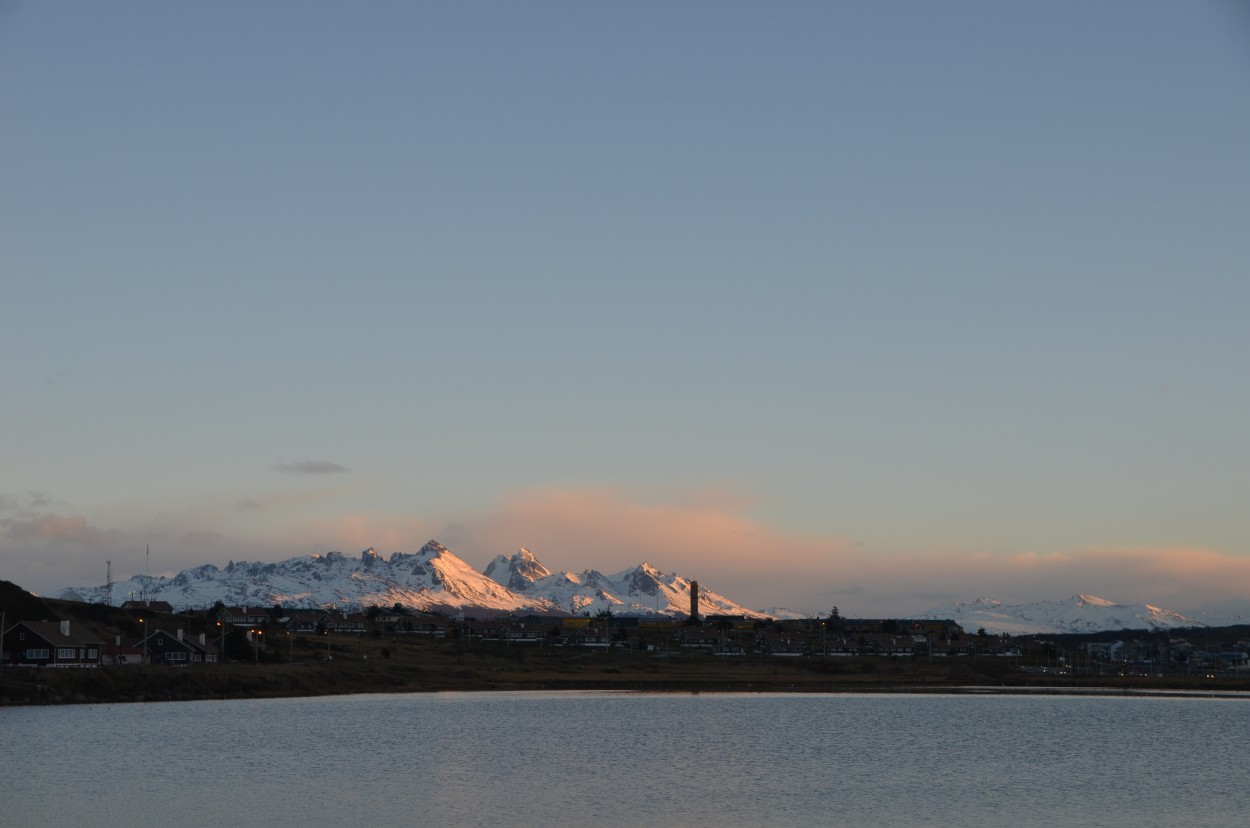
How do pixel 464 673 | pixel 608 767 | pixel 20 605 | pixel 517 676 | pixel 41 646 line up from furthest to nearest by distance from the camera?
pixel 517 676 < pixel 464 673 < pixel 20 605 < pixel 41 646 < pixel 608 767

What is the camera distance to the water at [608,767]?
4862 cm

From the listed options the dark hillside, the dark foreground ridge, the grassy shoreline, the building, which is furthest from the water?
the dark hillside

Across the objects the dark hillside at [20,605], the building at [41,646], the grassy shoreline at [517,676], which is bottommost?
the grassy shoreline at [517,676]

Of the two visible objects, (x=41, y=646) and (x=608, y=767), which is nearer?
(x=608, y=767)

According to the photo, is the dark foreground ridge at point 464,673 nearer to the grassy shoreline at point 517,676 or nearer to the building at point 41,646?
the grassy shoreline at point 517,676

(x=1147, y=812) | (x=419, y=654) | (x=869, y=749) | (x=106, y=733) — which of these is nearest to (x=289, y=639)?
(x=419, y=654)

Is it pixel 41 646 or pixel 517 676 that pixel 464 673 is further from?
pixel 41 646

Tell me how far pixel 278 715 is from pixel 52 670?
19901 millimetres

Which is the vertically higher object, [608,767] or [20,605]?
[20,605]

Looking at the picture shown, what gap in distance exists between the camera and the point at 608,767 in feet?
209

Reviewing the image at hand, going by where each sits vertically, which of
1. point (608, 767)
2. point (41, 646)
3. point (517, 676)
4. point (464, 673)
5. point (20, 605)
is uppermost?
point (20, 605)

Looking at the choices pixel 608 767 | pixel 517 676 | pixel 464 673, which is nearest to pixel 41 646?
pixel 464 673

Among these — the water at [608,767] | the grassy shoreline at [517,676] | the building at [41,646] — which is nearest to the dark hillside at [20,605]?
the building at [41,646]

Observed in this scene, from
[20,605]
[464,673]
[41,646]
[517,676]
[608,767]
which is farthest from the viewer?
[517,676]
